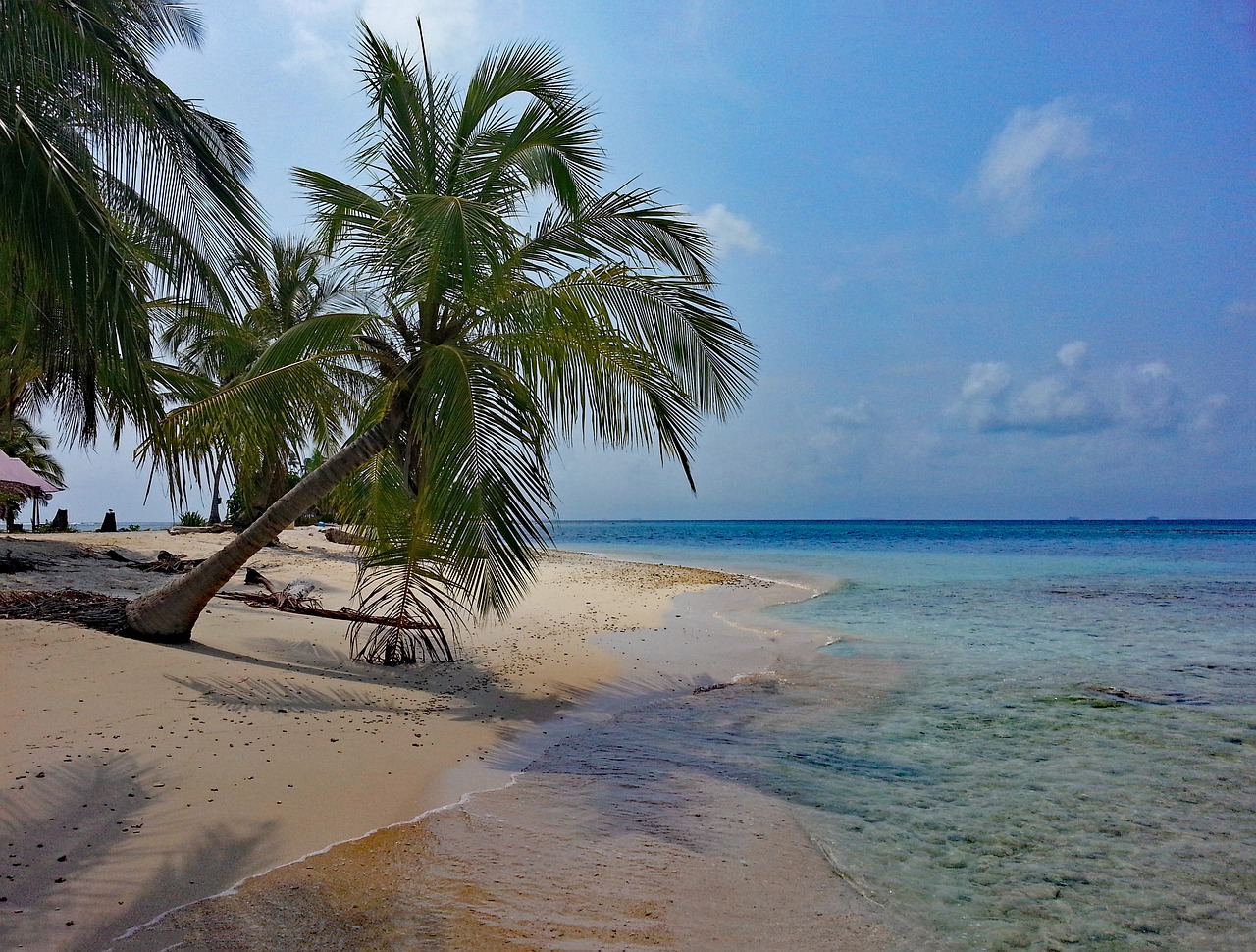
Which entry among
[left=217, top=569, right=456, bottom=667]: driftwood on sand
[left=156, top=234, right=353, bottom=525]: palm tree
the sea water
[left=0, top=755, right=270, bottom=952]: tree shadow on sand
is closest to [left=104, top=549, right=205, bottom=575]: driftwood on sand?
[left=156, top=234, right=353, bottom=525]: palm tree

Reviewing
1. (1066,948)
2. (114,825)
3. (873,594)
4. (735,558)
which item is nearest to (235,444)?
(114,825)

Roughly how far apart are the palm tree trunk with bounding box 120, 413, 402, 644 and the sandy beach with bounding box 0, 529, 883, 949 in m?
0.38

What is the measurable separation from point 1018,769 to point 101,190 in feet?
27.6

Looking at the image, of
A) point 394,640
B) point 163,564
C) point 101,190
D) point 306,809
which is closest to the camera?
point 306,809

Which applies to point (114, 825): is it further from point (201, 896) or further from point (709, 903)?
point (709, 903)

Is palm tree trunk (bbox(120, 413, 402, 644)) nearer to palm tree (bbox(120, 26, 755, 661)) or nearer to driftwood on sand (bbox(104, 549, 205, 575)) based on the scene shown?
palm tree (bbox(120, 26, 755, 661))

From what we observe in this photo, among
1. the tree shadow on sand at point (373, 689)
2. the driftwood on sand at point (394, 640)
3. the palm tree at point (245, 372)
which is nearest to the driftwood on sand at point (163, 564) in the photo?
the palm tree at point (245, 372)

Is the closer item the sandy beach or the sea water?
the sandy beach

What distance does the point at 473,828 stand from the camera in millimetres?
3957

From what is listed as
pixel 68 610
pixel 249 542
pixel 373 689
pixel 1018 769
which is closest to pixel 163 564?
pixel 68 610

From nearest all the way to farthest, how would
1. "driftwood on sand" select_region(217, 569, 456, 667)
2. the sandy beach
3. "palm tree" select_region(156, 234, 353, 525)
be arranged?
the sandy beach
"palm tree" select_region(156, 234, 353, 525)
"driftwood on sand" select_region(217, 569, 456, 667)

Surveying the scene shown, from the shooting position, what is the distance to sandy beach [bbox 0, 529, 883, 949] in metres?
2.96

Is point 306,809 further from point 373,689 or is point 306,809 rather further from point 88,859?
point 373,689

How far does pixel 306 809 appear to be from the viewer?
3957 mm
